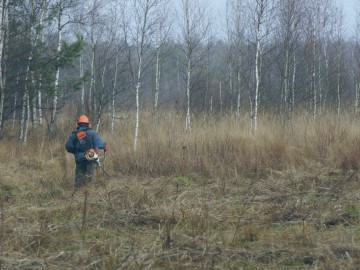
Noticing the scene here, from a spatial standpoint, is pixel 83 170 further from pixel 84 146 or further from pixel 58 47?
pixel 58 47

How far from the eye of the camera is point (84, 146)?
8742 millimetres

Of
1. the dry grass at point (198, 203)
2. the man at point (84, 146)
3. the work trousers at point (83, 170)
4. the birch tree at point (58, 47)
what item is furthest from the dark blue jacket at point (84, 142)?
the birch tree at point (58, 47)

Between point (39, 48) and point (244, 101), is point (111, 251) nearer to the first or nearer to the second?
point (39, 48)

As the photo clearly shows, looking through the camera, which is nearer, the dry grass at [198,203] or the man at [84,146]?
the dry grass at [198,203]

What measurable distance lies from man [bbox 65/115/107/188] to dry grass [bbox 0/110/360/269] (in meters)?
0.31

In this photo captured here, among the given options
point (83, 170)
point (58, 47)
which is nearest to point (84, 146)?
point (83, 170)

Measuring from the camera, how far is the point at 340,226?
568 centimetres

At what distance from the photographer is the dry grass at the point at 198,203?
15.2 feet

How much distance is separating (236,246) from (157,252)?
36.9 inches

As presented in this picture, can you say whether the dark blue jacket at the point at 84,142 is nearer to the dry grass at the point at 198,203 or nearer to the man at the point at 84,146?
the man at the point at 84,146

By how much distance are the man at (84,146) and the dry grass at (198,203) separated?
1.03 ft

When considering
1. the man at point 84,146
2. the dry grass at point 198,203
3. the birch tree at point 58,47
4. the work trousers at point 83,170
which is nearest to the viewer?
the dry grass at point 198,203

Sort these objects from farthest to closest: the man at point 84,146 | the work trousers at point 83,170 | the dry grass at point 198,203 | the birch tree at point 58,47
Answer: the birch tree at point 58,47 < the work trousers at point 83,170 < the man at point 84,146 < the dry grass at point 198,203

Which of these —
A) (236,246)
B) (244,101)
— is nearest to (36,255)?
(236,246)
